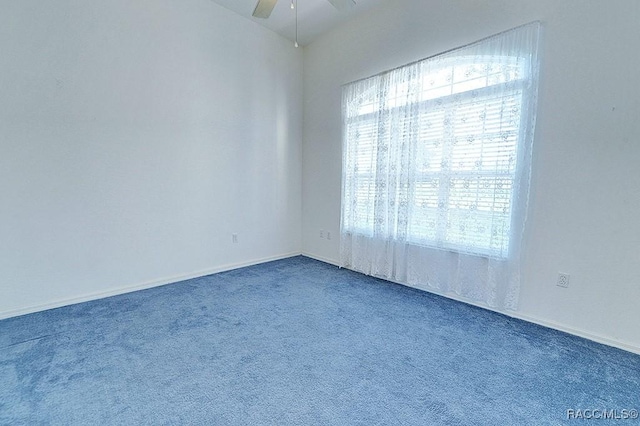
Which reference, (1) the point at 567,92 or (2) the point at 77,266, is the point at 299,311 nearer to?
(2) the point at 77,266

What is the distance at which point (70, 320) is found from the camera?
2326 mm

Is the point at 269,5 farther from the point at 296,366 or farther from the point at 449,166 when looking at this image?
the point at 296,366

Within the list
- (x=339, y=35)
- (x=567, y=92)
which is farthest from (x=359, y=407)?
(x=339, y=35)

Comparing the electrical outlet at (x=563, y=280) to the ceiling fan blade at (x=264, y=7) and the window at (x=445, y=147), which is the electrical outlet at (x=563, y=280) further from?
the ceiling fan blade at (x=264, y=7)

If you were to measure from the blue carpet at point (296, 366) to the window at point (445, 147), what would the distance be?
856 mm

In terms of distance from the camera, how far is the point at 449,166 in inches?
106

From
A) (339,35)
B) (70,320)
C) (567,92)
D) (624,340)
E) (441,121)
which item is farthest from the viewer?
(339,35)

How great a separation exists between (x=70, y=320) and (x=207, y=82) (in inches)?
109

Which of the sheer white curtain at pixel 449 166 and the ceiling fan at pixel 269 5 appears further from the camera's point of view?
the sheer white curtain at pixel 449 166

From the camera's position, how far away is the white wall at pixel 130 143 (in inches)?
93.0

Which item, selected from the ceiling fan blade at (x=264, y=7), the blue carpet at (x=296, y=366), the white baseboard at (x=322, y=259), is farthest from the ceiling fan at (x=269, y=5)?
the white baseboard at (x=322, y=259)

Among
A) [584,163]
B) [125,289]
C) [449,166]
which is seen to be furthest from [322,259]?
[584,163]

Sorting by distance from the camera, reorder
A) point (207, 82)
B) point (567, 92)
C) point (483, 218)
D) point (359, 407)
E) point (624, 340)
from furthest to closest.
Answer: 1. point (207, 82)
2. point (483, 218)
3. point (567, 92)
4. point (624, 340)
5. point (359, 407)

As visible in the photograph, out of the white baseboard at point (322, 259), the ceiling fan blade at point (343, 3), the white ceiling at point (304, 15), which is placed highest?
the white ceiling at point (304, 15)
